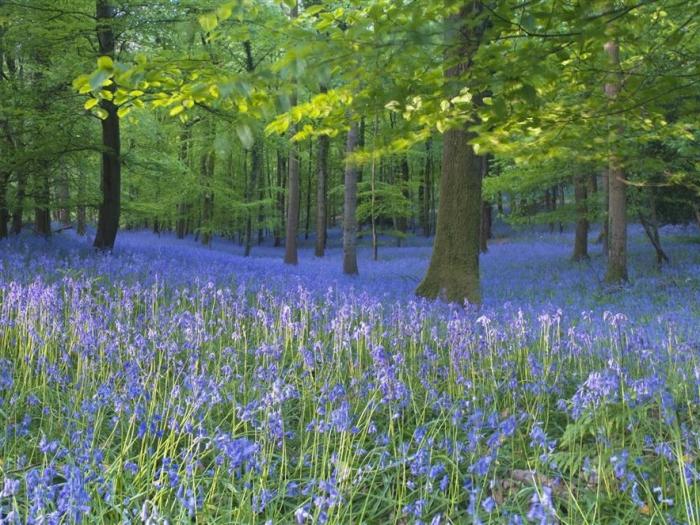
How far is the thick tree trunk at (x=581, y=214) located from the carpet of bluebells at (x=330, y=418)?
351 inches

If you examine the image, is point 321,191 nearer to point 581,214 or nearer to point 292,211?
point 292,211

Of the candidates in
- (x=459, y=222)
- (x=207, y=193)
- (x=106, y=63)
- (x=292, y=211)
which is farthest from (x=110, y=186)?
(x=207, y=193)

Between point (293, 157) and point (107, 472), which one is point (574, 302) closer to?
point (107, 472)

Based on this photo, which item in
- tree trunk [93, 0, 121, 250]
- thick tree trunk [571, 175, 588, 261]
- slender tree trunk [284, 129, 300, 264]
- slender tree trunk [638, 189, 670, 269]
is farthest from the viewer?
slender tree trunk [284, 129, 300, 264]

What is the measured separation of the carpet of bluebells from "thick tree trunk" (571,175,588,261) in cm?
891

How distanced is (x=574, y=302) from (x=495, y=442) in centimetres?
877

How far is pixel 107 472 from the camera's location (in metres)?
2.72

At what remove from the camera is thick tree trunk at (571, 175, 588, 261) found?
17144mm

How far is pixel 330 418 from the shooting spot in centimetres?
342

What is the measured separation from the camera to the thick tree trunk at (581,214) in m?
17.1

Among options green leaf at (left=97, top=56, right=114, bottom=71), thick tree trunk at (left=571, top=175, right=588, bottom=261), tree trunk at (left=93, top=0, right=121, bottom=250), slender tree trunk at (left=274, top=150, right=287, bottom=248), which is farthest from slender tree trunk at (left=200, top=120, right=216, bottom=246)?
green leaf at (left=97, top=56, right=114, bottom=71)

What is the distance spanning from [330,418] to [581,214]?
15672mm

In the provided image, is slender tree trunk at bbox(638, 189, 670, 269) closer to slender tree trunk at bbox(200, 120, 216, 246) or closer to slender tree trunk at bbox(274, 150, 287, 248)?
slender tree trunk at bbox(200, 120, 216, 246)

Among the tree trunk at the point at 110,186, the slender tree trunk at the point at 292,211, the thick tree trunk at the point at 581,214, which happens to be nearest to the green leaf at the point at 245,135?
the tree trunk at the point at 110,186
